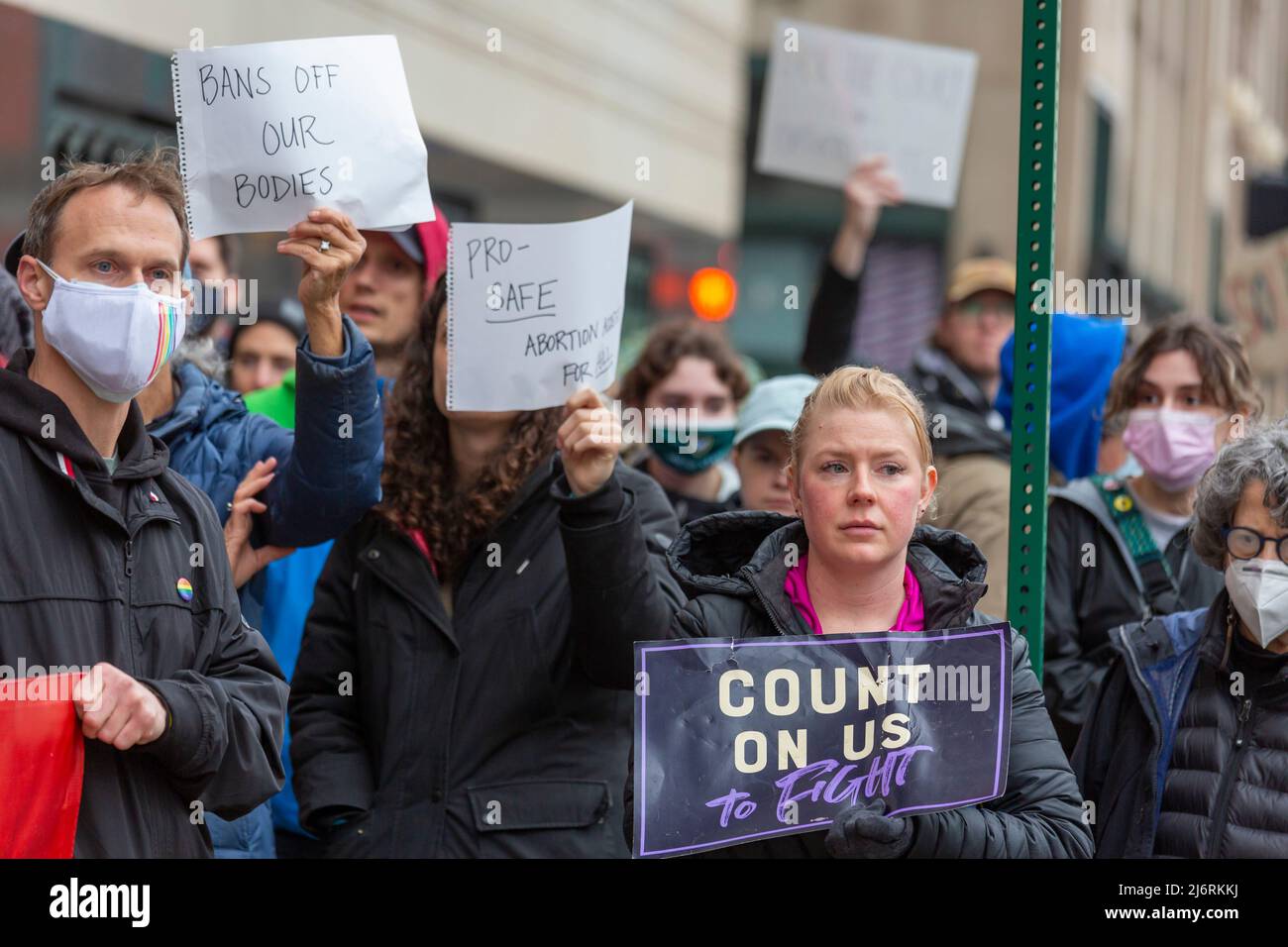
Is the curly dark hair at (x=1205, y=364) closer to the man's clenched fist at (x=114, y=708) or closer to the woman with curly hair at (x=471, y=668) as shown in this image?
the woman with curly hair at (x=471, y=668)

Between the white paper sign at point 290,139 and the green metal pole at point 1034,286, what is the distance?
121 centimetres

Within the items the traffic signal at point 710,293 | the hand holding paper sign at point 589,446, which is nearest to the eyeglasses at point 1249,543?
the hand holding paper sign at point 589,446

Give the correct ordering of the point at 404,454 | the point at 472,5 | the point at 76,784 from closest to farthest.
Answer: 1. the point at 76,784
2. the point at 404,454
3. the point at 472,5

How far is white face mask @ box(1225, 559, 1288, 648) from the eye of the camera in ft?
12.3

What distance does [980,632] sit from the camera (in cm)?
329

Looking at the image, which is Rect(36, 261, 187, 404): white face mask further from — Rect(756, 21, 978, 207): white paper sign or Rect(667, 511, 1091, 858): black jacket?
Rect(756, 21, 978, 207): white paper sign

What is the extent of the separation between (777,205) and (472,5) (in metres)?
9.45

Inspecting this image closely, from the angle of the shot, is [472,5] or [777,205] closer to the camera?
[472,5]

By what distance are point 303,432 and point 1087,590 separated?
2.13 metres

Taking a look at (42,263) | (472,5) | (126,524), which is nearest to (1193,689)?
(126,524)

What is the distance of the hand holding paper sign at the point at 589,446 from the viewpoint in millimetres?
3762

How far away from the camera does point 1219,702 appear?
12.7 feet

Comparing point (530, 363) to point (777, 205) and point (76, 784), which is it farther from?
point (777, 205)

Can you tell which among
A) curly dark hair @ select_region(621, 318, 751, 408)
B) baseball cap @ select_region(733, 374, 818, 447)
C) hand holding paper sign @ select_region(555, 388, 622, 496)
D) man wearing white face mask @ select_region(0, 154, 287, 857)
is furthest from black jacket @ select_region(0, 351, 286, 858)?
curly dark hair @ select_region(621, 318, 751, 408)
